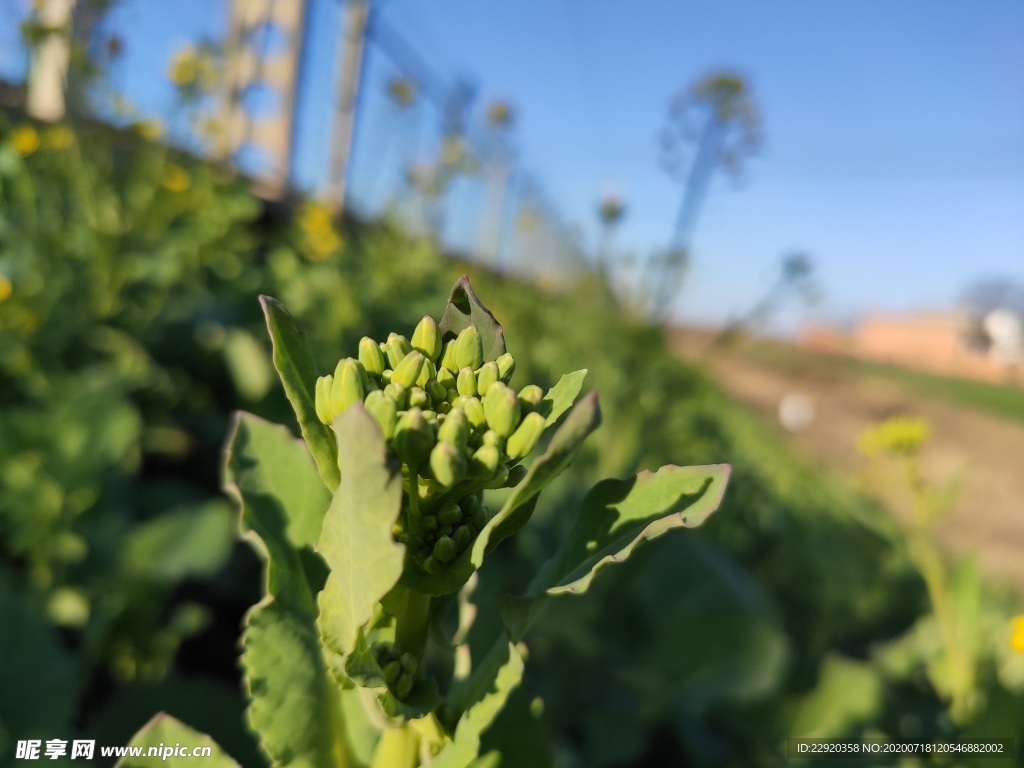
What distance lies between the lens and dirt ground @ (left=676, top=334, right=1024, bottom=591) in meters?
6.43

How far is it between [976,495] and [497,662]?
34.3 feet


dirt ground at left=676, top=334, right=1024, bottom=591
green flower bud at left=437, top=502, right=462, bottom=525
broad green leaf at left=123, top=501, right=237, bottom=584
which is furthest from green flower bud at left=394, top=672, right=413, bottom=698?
dirt ground at left=676, top=334, right=1024, bottom=591

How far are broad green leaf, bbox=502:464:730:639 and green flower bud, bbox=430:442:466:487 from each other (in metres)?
0.09

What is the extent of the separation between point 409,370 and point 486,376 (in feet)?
0.16

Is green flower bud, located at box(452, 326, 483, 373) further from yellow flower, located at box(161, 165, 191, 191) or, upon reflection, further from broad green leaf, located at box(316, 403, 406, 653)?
yellow flower, located at box(161, 165, 191, 191)

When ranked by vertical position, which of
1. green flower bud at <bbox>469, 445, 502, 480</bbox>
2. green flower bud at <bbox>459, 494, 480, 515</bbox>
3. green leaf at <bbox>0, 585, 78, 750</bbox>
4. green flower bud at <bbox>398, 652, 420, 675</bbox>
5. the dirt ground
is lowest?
the dirt ground

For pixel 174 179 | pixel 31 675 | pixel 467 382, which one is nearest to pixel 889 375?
pixel 174 179

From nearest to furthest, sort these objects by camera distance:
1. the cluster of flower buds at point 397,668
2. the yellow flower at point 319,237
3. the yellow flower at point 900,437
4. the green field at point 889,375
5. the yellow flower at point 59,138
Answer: the cluster of flower buds at point 397,668 → the yellow flower at point 900,437 → the yellow flower at point 59,138 → the yellow flower at point 319,237 → the green field at point 889,375

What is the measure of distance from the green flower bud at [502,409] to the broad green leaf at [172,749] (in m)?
0.31

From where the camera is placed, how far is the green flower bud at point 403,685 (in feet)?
1.48

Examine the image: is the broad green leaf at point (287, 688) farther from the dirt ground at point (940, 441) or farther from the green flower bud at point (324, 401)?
the dirt ground at point (940, 441)

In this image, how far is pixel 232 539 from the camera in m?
1.56

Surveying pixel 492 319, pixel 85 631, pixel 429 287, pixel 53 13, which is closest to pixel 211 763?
pixel 492 319

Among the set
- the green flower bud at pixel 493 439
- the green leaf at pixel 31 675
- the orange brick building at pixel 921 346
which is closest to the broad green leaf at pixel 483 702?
the green flower bud at pixel 493 439
